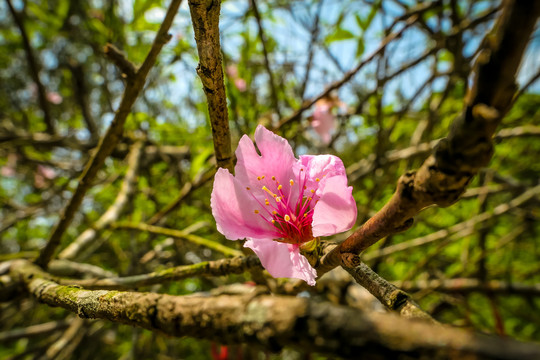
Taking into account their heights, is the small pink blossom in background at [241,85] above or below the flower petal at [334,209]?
above

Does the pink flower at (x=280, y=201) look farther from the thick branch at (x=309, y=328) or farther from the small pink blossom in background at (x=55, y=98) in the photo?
the small pink blossom in background at (x=55, y=98)

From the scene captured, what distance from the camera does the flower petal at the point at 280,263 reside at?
0.67 meters

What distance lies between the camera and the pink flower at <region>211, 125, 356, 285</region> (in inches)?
27.4

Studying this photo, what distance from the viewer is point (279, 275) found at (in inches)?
26.3

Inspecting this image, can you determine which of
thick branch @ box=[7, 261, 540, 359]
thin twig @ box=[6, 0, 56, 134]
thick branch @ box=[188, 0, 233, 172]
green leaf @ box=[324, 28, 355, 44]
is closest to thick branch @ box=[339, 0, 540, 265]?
thick branch @ box=[7, 261, 540, 359]

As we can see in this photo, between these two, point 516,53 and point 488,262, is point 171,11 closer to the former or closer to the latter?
point 516,53

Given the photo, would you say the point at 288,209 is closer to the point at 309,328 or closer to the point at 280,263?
→ the point at 280,263

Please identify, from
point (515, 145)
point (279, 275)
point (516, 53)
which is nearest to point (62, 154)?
point (279, 275)

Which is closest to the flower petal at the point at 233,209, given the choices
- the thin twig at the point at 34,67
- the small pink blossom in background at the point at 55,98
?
the thin twig at the point at 34,67

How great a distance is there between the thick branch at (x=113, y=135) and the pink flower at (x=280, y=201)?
1.06 ft

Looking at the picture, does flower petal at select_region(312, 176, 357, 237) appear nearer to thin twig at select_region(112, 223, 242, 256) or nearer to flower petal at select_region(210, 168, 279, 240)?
flower petal at select_region(210, 168, 279, 240)

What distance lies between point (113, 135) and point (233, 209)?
46 cm

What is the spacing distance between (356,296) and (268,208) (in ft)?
3.61

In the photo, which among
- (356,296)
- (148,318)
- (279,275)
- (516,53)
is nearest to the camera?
(516,53)
